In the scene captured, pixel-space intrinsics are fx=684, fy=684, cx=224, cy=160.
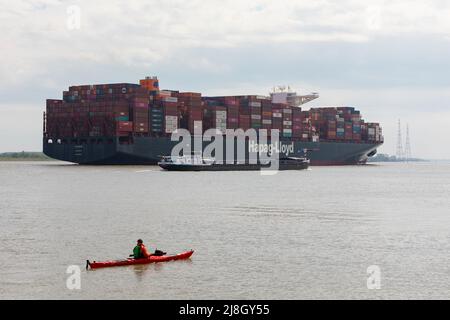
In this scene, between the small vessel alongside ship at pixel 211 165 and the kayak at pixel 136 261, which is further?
the small vessel alongside ship at pixel 211 165

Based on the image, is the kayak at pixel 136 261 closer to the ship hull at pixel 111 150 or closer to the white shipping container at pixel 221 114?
the ship hull at pixel 111 150

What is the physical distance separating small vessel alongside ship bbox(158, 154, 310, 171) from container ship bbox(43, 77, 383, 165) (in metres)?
6.76

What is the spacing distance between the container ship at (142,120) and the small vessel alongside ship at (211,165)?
6.76 metres

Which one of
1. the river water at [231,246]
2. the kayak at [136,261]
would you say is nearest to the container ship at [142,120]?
the river water at [231,246]

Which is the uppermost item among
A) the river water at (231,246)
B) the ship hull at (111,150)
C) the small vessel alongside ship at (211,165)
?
the ship hull at (111,150)

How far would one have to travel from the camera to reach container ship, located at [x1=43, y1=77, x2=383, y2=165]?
427 feet

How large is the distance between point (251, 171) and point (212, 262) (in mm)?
108815

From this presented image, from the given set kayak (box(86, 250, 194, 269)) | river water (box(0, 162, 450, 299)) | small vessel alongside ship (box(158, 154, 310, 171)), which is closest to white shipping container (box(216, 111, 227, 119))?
small vessel alongside ship (box(158, 154, 310, 171))

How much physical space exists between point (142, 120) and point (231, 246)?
3944 inches

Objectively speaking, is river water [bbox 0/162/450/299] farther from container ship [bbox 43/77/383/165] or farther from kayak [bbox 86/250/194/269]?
container ship [bbox 43/77/383/165]

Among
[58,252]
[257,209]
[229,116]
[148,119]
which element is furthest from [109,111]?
[58,252]

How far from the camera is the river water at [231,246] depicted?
77.4 feet

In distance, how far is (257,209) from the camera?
51.7 m
